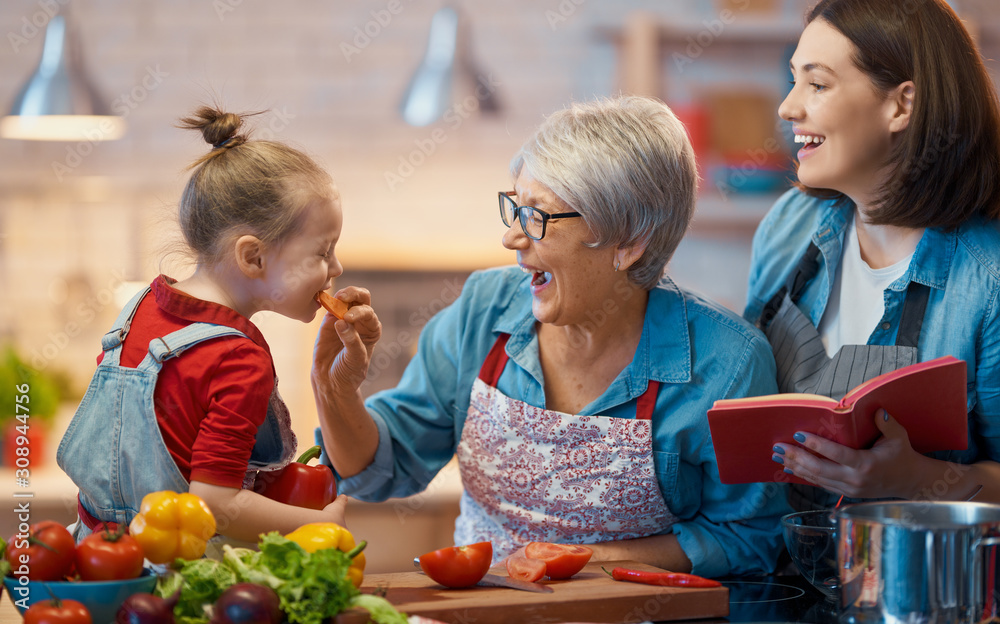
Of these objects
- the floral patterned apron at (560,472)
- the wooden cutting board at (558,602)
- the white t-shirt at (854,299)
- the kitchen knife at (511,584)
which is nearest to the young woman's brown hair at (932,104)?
the white t-shirt at (854,299)

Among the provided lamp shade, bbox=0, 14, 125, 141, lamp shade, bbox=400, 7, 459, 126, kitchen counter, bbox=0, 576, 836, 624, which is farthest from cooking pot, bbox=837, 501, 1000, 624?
lamp shade, bbox=0, 14, 125, 141

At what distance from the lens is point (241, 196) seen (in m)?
1.43

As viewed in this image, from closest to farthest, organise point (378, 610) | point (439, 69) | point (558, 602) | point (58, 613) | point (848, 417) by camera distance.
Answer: point (58, 613)
point (378, 610)
point (558, 602)
point (848, 417)
point (439, 69)

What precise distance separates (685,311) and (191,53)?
274cm

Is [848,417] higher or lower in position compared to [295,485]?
higher

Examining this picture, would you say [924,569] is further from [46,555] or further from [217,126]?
[217,126]

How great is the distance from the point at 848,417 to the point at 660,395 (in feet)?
1.32

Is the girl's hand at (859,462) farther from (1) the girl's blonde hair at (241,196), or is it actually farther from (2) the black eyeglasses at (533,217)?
(1) the girl's blonde hair at (241,196)

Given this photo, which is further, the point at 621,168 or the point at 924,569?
the point at 621,168

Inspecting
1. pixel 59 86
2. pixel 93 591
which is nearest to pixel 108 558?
pixel 93 591

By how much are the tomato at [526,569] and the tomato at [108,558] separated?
558 mm

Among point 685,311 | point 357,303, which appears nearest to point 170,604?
point 357,303

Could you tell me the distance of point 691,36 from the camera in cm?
369

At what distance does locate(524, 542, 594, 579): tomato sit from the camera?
141 cm
